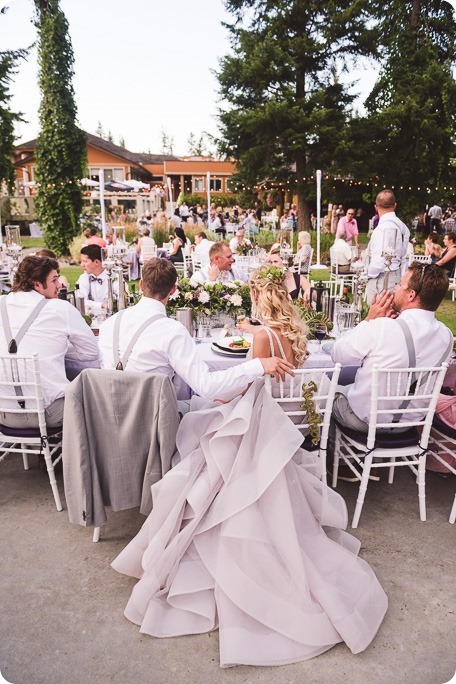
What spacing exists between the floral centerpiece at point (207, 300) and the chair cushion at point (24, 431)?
4.11 ft

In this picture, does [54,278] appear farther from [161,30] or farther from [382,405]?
[161,30]

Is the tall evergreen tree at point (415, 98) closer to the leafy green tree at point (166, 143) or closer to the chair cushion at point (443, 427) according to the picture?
the chair cushion at point (443, 427)

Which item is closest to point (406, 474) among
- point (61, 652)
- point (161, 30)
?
point (61, 652)

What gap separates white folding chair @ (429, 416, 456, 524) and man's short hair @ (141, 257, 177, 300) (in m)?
1.84

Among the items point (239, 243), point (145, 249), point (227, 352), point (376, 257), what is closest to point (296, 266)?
point (376, 257)

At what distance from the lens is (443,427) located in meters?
3.06

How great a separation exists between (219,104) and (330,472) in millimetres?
18658

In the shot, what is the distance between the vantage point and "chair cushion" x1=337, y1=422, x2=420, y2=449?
2.93 metres

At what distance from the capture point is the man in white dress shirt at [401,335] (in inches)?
111

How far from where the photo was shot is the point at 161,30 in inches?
215

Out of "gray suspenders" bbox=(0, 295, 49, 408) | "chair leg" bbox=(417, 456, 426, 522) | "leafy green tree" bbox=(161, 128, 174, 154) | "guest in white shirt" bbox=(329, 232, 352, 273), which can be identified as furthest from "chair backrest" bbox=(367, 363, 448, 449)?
"leafy green tree" bbox=(161, 128, 174, 154)

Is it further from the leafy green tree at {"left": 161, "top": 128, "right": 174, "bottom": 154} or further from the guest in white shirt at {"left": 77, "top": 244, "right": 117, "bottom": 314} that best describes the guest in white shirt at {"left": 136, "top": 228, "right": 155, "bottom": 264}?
the leafy green tree at {"left": 161, "top": 128, "right": 174, "bottom": 154}

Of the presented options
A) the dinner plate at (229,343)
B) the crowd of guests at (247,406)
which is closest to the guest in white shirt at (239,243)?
the dinner plate at (229,343)

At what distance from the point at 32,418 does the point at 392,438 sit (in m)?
2.17
